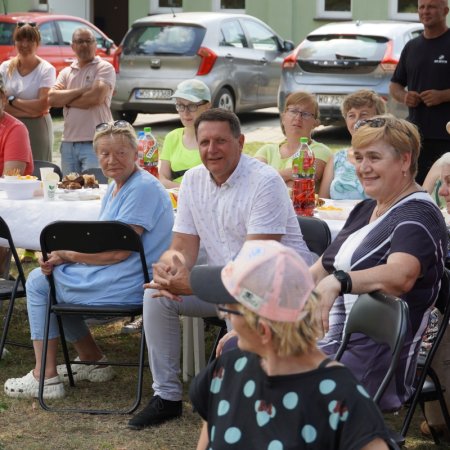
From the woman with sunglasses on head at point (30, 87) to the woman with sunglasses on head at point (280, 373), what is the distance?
252 inches

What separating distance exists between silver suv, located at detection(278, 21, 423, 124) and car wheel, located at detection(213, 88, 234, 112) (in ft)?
3.35

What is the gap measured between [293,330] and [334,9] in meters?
21.2

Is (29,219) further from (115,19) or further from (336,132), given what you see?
(115,19)

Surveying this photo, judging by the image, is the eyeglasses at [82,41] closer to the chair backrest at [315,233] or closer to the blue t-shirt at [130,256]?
the blue t-shirt at [130,256]

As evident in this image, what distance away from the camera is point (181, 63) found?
15.0 meters

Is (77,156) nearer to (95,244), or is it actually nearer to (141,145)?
(141,145)

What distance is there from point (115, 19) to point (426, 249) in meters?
23.3

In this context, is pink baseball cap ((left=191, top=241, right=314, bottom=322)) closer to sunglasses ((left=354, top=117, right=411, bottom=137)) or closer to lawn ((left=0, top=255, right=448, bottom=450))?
sunglasses ((left=354, top=117, right=411, bottom=137))

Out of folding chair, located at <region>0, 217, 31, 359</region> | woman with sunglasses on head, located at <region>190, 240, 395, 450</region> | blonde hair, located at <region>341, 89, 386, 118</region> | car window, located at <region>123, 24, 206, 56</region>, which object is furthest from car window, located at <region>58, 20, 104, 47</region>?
woman with sunglasses on head, located at <region>190, 240, 395, 450</region>

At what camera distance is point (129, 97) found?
1509 cm

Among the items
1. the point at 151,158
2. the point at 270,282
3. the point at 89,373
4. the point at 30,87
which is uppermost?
the point at 270,282

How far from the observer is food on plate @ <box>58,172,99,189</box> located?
6.32 m

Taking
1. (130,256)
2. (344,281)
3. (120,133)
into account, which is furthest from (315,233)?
(344,281)

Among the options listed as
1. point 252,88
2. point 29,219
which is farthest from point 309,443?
point 252,88
